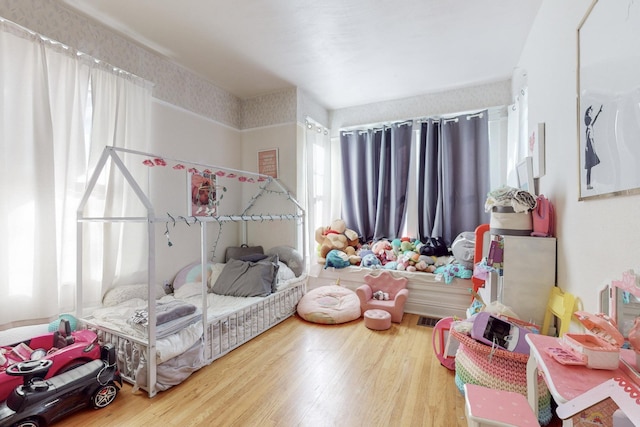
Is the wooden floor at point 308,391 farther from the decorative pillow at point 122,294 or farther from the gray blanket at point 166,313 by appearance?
the decorative pillow at point 122,294

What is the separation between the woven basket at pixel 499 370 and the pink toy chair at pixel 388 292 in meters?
1.20

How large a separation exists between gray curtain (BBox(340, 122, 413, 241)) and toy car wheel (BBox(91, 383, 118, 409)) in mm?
3068

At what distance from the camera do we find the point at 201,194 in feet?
10.3

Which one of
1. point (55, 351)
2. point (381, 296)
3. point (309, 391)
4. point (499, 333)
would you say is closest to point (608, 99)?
point (499, 333)

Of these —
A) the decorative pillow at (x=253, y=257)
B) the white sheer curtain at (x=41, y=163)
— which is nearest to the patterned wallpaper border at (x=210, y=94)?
the white sheer curtain at (x=41, y=163)

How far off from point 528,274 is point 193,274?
291 cm

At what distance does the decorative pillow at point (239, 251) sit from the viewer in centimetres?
336

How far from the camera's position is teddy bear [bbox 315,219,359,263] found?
3.67 meters

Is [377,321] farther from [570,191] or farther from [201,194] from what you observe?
[201,194]

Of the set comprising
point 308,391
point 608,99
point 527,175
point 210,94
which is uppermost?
point 210,94

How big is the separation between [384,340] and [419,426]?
3.24ft

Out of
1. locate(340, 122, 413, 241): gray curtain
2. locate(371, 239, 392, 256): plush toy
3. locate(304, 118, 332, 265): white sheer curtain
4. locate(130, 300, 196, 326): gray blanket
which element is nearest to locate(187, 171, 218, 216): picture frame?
locate(304, 118, 332, 265): white sheer curtain

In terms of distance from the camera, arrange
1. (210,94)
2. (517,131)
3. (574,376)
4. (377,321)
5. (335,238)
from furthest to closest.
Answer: (335,238) < (210,94) < (517,131) < (377,321) < (574,376)

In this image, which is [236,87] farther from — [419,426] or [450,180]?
[419,426]
